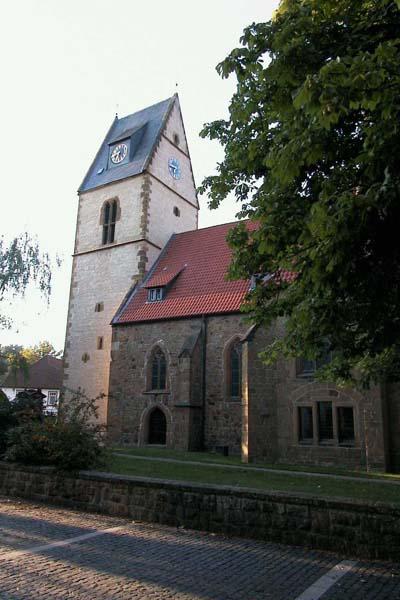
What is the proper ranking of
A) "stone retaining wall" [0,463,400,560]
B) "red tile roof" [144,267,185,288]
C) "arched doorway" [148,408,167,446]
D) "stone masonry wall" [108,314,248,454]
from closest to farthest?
"stone retaining wall" [0,463,400,560] < "stone masonry wall" [108,314,248,454] < "arched doorway" [148,408,167,446] < "red tile roof" [144,267,185,288]

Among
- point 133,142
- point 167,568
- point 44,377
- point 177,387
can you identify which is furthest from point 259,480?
point 44,377

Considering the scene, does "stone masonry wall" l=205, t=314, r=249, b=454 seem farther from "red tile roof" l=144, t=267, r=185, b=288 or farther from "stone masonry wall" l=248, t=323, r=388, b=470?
"red tile roof" l=144, t=267, r=185, b=288

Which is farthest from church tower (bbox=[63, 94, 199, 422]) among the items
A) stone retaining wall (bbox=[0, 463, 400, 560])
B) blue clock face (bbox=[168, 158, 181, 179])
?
stone retaining wall (bbox=[0, 463, 400, 560])

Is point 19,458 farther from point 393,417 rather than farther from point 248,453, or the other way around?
point 393,417

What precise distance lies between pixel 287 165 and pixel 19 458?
8.61 m

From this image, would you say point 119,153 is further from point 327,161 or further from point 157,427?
point 327,161

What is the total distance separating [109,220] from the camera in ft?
89.9

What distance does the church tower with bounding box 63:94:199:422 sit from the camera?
24.9 m

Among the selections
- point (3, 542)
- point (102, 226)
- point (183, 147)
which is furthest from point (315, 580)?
point (183, 147)

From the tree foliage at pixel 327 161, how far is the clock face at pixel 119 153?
21657mm

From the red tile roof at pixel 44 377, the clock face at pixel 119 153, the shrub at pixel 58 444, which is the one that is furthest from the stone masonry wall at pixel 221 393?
the red tile roof at pixel 44 377

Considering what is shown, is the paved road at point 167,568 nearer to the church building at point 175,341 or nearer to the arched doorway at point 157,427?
the church building at point 175,341

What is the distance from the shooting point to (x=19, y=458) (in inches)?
399

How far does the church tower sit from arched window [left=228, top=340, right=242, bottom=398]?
7.60 meters
